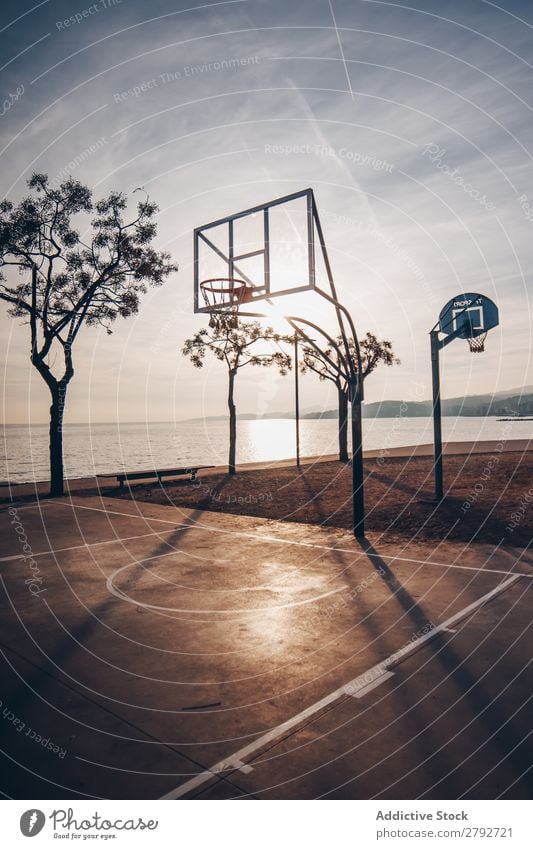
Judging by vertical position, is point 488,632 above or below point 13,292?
below

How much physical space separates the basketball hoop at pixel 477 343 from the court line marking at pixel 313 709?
1170 cm

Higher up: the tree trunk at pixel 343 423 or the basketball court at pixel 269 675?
the tree trunk at pixel 343 423

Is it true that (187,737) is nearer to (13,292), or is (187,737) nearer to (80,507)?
(80,507)

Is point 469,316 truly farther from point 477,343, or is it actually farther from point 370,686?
point 370,686

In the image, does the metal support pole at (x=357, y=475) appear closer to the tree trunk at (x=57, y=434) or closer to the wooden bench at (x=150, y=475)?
the wooden bench at (x=150, y=475)

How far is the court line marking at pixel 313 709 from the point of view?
3.99 m

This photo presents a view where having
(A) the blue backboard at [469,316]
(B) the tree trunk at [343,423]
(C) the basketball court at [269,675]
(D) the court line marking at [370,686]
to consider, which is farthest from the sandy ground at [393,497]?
(D) the court line marking at [370,686]

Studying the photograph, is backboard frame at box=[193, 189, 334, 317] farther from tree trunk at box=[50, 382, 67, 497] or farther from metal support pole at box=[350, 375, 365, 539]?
tree trunk at box=[50, 382, 67, 497]

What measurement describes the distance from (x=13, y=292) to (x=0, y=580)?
571 inches

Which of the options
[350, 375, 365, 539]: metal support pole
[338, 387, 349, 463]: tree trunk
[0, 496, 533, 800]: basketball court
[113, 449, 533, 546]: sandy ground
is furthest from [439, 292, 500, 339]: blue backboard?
[338, 387, 349, 463]: tree trunk

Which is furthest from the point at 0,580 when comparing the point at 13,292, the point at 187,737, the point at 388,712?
the point at 13,292

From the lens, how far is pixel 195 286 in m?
13.3

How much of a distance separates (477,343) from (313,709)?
50.7 ft
